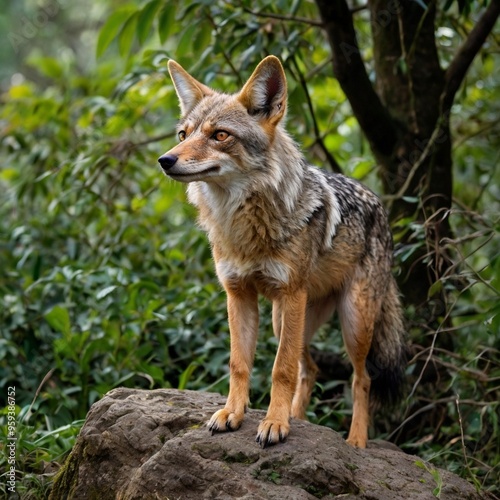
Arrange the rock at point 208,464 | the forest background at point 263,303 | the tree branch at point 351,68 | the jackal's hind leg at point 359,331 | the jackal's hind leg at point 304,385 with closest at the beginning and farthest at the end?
the rock at point 208,464 → the jackal's hind leg at point 359,331 → the jackal's hind leg at point 304,385 → the forest background at point 263,303 → the tree branch at point 351,68

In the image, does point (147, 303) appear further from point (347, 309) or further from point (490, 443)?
point (490, 443)

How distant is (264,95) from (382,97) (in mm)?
2812

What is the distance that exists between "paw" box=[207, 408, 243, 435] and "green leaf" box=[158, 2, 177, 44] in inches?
151

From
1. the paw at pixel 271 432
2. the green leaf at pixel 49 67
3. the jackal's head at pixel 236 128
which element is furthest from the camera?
the green leaf at pixel 49 67

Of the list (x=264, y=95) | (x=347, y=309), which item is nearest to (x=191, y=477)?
(x=347, y=309)

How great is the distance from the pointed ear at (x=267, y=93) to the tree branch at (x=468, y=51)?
8.39 feet

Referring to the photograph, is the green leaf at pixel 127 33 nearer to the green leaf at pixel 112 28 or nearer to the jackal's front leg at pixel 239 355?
the green leaf at pixel 112 28

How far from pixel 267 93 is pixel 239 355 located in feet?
5.89

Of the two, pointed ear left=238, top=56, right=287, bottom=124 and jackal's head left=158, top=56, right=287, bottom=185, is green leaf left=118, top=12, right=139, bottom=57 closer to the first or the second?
jackal's head left=158, top=56, right=287, bottom=185

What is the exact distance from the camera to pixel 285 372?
5.13 metres

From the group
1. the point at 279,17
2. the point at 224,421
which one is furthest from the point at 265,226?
the point at 279,17

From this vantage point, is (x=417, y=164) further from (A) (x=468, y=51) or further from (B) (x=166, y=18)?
(B) (x=166, y=18)

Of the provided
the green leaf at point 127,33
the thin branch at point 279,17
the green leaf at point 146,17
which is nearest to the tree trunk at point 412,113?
the thin branch at point 279,17

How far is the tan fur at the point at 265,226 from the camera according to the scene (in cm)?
508
